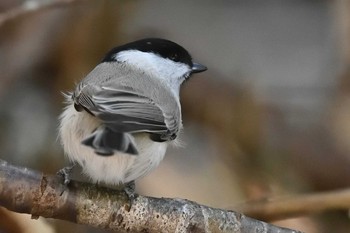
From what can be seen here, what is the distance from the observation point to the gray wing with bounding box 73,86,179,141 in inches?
52.0

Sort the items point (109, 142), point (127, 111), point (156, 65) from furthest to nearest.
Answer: point (156, 65)
point (127, 111)
point (109, 142)

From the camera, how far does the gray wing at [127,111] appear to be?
1.32 meters

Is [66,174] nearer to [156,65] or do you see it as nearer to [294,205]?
[156,65]

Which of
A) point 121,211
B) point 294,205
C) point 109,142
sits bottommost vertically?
point 294,205

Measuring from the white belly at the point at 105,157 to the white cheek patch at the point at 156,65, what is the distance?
0.89 ft

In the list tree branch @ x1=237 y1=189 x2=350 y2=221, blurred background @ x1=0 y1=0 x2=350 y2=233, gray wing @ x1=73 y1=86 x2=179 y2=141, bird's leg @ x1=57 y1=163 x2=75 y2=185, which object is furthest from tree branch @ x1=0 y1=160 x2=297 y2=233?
blurred background @ x1=0 y1=0 x2=350 y2=233

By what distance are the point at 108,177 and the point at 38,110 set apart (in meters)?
1.71

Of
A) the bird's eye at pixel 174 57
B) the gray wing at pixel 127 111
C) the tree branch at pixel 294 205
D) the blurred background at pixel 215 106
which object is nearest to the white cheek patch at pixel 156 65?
the bird's eye at pixel 174 57

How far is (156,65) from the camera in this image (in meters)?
1.77

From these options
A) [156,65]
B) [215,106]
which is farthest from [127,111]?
[215,106]

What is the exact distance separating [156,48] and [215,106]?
1.25m

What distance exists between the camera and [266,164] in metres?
2.77

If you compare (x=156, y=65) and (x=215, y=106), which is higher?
(x=156, y=65)

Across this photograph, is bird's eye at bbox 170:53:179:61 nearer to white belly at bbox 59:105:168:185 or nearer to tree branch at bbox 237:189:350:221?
white belly at bbox 59:105:168:185
